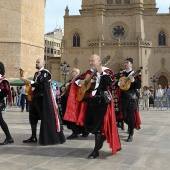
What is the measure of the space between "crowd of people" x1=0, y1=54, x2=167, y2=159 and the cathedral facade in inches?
Result: 1392

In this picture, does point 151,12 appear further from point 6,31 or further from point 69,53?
point 6,31

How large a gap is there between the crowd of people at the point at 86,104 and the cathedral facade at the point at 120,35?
35.4 meters

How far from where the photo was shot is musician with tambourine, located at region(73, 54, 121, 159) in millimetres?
4734

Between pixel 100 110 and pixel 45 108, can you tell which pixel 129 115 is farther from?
pixel 45 108

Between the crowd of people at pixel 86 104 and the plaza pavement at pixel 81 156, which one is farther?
the crowd of people at pixel 86 104

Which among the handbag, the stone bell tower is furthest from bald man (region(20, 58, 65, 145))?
the stone bell tower

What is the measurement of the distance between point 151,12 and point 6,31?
97.5ft

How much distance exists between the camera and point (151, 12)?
4350cm

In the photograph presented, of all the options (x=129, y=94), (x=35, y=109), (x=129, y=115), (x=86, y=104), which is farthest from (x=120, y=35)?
(x=86, y=104)

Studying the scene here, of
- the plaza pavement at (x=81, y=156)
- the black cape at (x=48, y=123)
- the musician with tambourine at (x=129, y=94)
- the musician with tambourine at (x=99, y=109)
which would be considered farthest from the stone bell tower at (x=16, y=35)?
the musician with tambourine at (x=99, y=109)

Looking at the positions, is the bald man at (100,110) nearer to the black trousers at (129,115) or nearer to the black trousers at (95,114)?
the black trousers at (95,114)

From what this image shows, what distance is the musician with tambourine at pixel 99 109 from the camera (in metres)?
4.73

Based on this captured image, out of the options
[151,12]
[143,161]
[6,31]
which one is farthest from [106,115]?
[151,12]

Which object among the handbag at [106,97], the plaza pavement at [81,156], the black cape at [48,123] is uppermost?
the handbag at [106,97]
